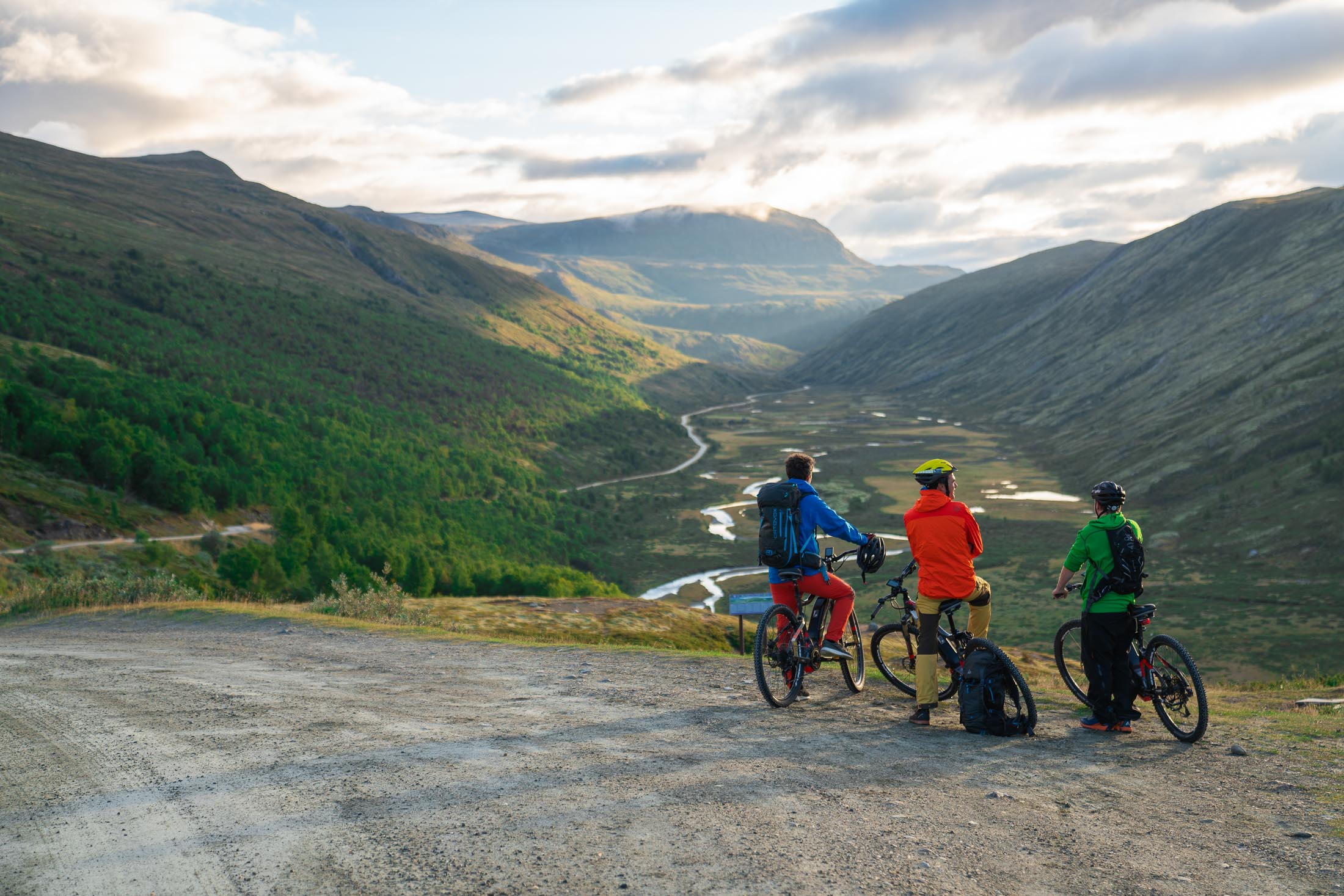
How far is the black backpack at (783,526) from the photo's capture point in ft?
35.8

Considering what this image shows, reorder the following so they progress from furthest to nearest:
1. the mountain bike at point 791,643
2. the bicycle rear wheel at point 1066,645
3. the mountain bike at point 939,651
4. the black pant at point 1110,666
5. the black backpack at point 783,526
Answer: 1. the bicycle rear wheel at point 1066,645
2. the mountain bike at point 791,643
3. the black backpack at point 783,526
4. the black pant at point 1110,666
5. the mountain bike at point 939,651

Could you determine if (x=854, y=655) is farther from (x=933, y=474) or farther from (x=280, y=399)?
(x=280, y=399)

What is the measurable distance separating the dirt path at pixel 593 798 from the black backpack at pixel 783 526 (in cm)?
208

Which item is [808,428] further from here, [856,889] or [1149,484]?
[856,889]

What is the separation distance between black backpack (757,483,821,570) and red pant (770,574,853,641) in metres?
0.41

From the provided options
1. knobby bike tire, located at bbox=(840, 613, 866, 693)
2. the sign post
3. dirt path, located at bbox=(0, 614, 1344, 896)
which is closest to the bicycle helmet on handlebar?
dirt path, located at bbox=(0, 614, 1344, 896)

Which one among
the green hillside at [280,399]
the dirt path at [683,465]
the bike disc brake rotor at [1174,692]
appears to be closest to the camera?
the bike disc brake rotor at [1174,692]

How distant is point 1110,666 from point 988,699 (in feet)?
6.08

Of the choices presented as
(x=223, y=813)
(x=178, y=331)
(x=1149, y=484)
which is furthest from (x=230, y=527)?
(x=1149, y=484)

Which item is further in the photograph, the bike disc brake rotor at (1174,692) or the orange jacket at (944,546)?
the orange jacket at (944,546)

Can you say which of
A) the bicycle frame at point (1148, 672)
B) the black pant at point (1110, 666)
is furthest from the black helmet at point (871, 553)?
the black pant at point (1110, 666)

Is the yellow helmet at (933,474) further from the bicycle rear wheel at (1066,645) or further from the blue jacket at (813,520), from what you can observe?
the bicycle rear wheel at (1066,645)

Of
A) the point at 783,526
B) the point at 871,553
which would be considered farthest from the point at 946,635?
the point at 783,526

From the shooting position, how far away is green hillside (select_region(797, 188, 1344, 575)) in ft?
198
